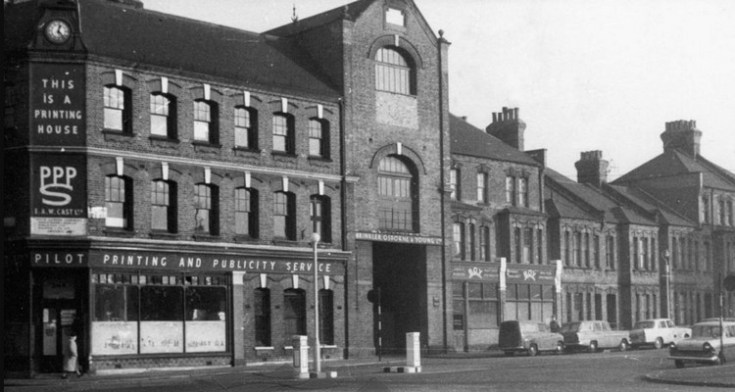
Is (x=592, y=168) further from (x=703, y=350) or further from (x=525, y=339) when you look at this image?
(x=703, y=350)

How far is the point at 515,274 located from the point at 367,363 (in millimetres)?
17790

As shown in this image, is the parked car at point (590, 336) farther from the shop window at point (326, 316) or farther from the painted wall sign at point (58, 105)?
the painted wall sign at point (58, 105)

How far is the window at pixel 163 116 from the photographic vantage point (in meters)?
38.2

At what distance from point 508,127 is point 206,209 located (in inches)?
1032

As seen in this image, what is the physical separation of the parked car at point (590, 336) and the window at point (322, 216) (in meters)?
14.5

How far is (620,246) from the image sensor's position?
65312 millimetres

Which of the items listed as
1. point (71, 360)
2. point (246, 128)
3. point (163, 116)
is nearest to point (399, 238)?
point (246, 128)

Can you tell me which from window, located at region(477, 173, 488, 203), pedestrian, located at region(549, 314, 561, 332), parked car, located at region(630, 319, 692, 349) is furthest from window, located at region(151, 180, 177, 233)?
parked car, located at region(630, 319, 692, 349)

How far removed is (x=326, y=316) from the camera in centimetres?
4309

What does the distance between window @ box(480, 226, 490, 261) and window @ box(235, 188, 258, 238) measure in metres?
17.0

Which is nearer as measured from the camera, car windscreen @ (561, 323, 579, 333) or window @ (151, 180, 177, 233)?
window @ (151, 180, 177, 233)

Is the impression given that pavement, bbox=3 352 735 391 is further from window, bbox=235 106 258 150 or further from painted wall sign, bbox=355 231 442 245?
window, bbox=235 106 258 150

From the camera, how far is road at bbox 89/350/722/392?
84.3 feet

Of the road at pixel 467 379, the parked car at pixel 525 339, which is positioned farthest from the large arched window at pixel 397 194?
the road at pixel 467 379
